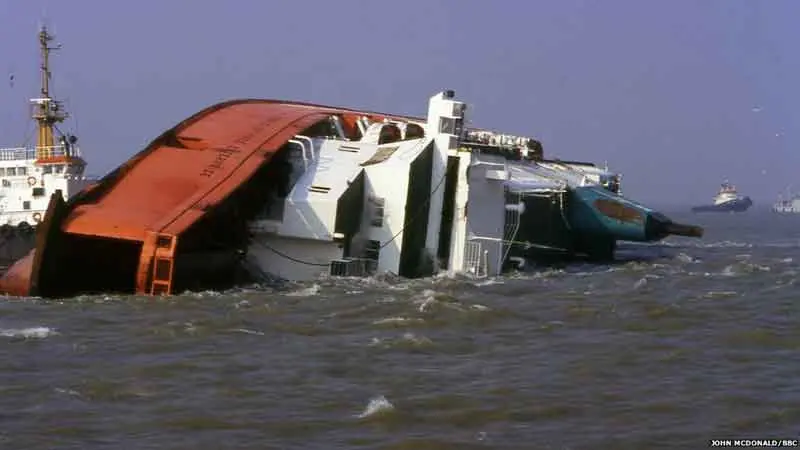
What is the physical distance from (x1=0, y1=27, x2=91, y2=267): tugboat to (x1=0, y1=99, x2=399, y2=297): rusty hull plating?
394 inches

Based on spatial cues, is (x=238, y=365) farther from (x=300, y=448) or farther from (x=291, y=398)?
(x=300, y=448)

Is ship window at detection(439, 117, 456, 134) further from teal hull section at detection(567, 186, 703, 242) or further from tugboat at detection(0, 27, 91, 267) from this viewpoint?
tugboat at detection(0, 27, 91, 267)

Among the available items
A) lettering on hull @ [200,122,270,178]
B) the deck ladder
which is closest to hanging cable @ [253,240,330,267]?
lettering on hull @ [200,122,270,178]

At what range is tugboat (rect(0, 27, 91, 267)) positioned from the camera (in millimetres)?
37875

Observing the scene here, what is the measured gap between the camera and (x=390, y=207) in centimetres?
2709

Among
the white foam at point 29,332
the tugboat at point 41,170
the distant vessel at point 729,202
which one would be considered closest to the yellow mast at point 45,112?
the tugboat at point 41,170

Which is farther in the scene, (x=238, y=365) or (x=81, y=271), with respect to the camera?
(x=81, y=271)

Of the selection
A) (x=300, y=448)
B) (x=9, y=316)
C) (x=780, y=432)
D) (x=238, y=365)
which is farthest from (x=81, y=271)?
(x=780, y=432)

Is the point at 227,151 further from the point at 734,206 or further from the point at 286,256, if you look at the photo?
the point at 734,206

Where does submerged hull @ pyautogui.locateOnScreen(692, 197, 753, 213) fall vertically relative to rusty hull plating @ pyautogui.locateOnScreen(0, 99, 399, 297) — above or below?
above

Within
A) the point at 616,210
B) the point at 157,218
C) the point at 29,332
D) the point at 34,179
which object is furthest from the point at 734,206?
the point at 29,332

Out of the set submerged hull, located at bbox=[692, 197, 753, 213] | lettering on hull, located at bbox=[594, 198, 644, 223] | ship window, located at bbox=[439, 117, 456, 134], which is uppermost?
submerged hull, located at bbox=[692, 197, 753, 213]

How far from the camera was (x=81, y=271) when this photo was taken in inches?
988

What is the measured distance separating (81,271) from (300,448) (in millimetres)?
15340
